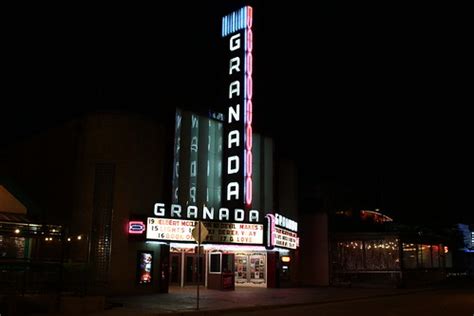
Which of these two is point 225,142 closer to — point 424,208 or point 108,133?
point 108,133

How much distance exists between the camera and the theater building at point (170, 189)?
25547 mm

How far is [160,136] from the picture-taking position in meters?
27.7

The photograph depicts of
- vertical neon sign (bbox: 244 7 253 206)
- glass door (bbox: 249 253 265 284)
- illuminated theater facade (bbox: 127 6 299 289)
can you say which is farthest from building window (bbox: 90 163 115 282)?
glass door (bbox: 249 253 265 284)

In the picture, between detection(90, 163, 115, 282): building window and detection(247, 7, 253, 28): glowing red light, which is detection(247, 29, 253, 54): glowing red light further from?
detection(90, 163, 115, 282): building window

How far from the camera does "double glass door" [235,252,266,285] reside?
108 feet

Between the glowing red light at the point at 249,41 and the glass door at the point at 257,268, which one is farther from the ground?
the glowing red light at the point at 249,41

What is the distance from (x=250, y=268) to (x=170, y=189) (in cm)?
879

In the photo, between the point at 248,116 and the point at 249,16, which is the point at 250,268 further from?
the point at 249,16

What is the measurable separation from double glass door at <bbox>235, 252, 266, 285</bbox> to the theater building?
0.21 feet

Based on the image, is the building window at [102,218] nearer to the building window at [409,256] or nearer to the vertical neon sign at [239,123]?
the vertical neon sign at [239,123]

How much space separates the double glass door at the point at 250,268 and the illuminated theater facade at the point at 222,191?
1.72 feet

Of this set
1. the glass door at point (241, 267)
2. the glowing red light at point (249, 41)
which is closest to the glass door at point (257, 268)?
the glass door at point (241, 267)

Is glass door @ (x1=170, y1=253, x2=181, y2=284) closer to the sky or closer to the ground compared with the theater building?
closer to the ground

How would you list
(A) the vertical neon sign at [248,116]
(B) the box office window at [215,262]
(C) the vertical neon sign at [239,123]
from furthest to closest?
(B) the box office window at [215,262] < (C) the vertical neon sign at [239,123] < (A) the vertical neon sign at [248,116]
